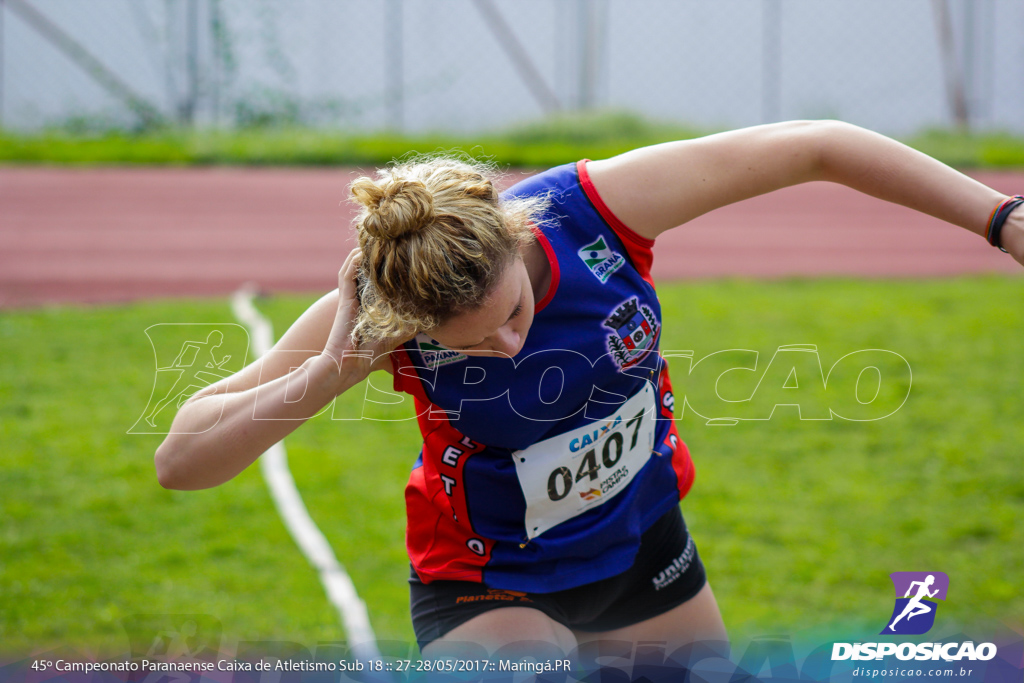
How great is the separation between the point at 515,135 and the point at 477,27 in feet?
3.70

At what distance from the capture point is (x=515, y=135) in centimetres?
794

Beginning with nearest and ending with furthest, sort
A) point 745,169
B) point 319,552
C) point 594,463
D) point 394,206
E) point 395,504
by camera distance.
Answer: point 394,206
point 745,169
point 594,463
point 319,552
point 395,504

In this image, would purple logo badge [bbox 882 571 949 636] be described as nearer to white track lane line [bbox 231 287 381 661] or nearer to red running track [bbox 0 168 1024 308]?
white track lane line [bbox 231 287 381 661]

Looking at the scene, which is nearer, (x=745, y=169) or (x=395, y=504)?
(x=745, y=169)

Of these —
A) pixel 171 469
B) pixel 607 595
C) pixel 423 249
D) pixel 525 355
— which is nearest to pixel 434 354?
pixel 525 355

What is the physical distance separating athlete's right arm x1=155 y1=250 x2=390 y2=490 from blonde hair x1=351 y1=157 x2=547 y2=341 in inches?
1.6

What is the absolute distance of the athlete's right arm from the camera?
1229mm

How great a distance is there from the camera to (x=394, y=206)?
3.84 feet

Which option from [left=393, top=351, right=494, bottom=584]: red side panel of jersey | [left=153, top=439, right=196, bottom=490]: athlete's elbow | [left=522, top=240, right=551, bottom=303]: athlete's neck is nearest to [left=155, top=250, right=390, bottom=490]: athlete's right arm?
[left=153, top=439, right=196, bottom=490]: athlete's elbow

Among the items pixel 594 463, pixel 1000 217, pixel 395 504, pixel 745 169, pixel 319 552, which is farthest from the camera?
pixel 395 504

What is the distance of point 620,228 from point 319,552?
6.35 ft

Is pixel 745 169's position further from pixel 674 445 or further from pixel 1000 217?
pixel 674 445

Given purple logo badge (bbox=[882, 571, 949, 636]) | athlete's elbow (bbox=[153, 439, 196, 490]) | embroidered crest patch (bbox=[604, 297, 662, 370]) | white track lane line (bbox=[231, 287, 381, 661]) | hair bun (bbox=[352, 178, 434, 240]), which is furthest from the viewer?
white track lane line (bbox=[231, 287, 381, 661])

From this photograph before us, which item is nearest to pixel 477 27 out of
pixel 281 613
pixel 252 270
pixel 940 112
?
pixel 252 270
